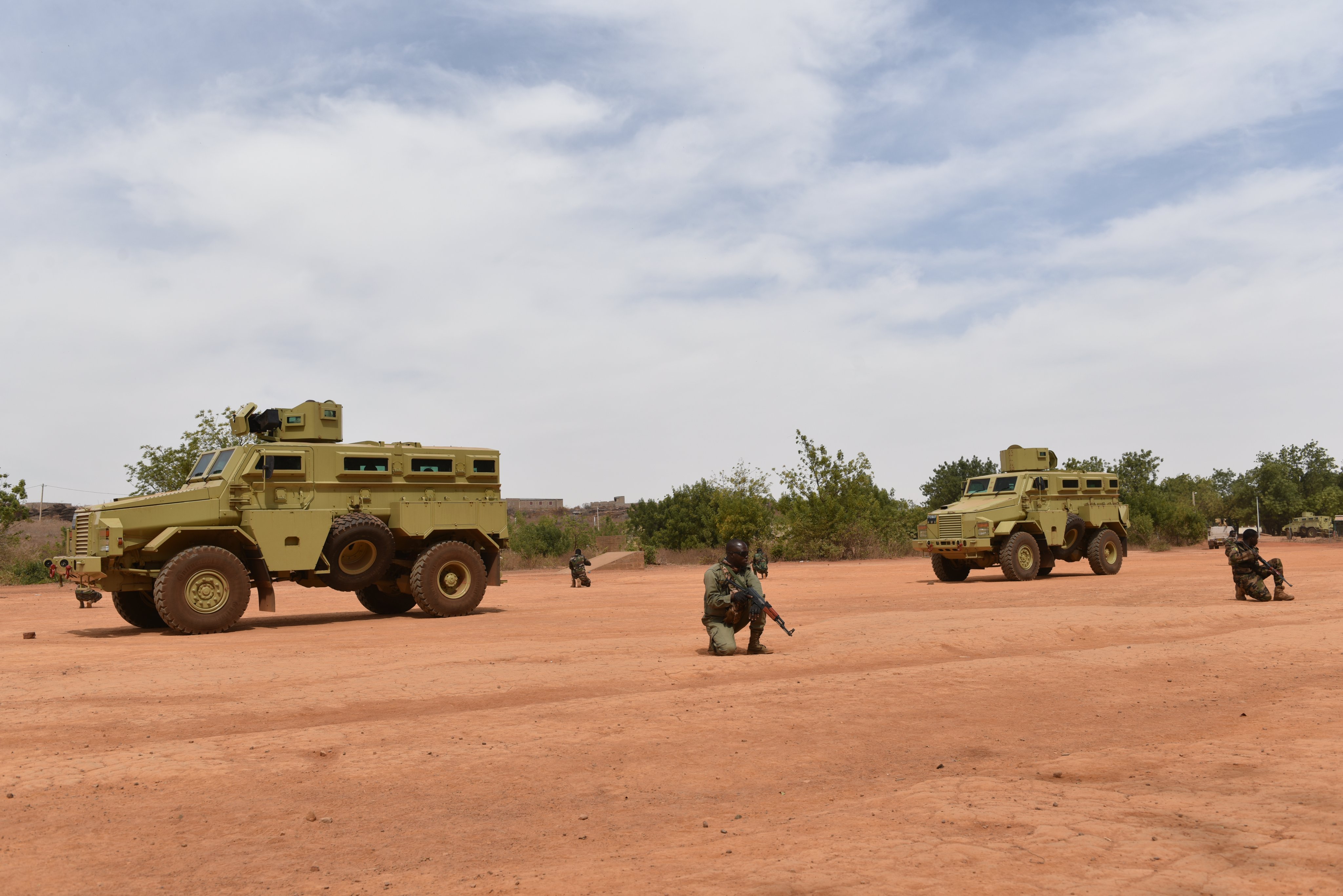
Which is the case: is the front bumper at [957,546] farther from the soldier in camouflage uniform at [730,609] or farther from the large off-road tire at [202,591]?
the large off-road tire at [202,591]

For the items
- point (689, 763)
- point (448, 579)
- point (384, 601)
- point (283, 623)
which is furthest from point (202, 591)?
point (689, 763)

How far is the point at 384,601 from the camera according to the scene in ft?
60.9

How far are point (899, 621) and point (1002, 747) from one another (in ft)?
22.2

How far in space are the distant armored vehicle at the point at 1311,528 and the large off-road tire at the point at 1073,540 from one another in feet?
155

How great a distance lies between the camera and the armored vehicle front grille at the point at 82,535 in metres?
15.0

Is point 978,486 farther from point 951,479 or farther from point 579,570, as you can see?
point 951,479

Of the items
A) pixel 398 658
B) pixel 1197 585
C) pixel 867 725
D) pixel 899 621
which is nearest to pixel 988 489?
pixel 1197 585

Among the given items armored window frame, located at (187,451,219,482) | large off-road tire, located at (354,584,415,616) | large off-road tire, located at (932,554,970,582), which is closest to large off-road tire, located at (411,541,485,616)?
large off-road tire, located at (354,584,415,616)

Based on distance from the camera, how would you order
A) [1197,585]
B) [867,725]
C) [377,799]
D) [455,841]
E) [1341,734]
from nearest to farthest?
[455,841] < [377,799] < [1341,734] < [867,725] < [1197,585]

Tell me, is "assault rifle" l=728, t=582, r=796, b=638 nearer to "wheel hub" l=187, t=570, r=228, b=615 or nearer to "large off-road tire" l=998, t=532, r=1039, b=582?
"wheel hub" l=187, t=570, r=228, b=615

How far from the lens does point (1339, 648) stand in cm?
1102

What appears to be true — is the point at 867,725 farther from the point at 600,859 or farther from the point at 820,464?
the point at 820,464

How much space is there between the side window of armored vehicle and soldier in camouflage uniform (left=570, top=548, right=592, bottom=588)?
388 inches

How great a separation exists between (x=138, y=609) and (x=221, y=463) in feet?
7.70
